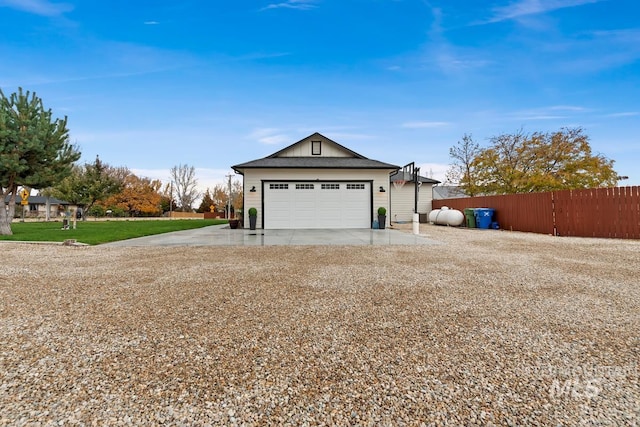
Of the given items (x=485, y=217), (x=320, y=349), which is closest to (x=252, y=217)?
(x=485, y=217)

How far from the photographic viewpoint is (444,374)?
6.22 ft

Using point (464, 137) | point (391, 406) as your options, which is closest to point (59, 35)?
point (391, 406)

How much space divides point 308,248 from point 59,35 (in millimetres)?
12676

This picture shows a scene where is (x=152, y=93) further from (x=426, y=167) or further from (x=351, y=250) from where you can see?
(x=426, y=167)

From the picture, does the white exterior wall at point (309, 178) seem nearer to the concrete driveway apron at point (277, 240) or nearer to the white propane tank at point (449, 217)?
the concrete driveway apron at point (277, 240)

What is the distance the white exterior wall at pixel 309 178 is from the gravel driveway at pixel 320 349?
1003cm

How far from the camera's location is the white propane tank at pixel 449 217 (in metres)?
17.4

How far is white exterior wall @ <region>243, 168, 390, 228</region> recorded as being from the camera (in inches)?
579

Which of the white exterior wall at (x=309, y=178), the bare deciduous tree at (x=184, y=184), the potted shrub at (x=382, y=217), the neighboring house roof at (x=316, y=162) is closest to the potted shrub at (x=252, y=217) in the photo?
the white exterior wall at (x=309, y=178)

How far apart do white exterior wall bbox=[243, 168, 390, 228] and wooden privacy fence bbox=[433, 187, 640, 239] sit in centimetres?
615

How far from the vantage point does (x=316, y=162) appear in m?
15.6

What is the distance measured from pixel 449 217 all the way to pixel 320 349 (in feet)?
57.5

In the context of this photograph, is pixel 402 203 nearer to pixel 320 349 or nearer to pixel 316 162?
pixel 316 162

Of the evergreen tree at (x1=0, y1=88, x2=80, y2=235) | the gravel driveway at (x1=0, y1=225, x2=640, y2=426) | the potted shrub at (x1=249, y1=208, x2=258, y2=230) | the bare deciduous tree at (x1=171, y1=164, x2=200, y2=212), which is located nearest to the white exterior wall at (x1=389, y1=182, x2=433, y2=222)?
the potted shrub at (x1=249, y1=208, x2=258, y2=230)
